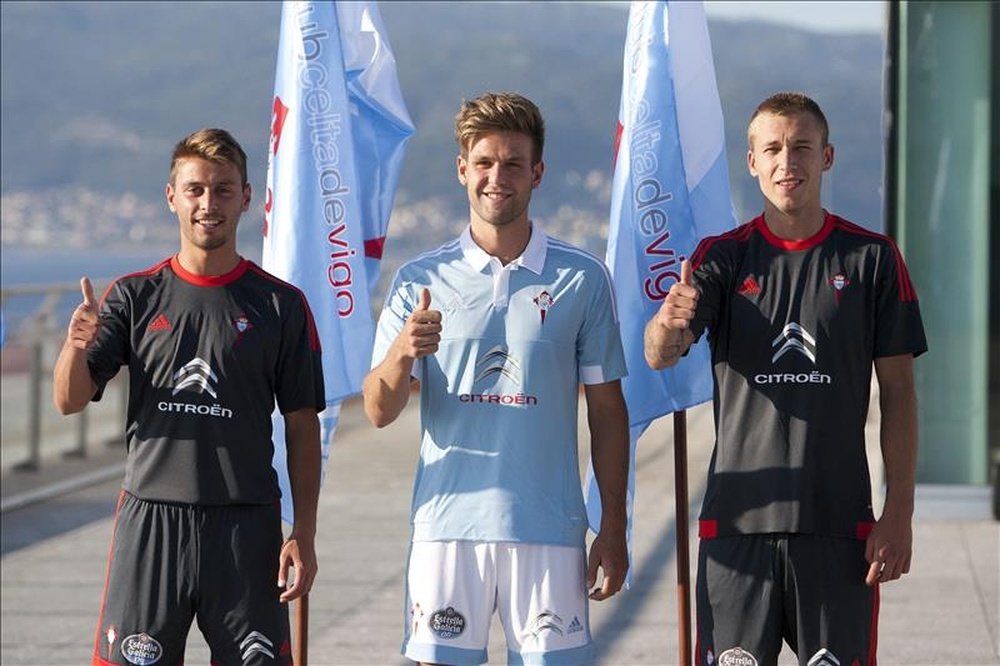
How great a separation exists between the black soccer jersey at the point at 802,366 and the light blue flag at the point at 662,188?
3.14 ft

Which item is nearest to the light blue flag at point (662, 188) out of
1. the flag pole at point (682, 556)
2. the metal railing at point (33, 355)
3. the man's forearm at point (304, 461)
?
the flag pole at point (682, 556)

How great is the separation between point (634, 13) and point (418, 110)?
557ft

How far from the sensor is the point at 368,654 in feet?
21.7

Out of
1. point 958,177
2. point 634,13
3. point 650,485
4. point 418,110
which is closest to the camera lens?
point 634,13

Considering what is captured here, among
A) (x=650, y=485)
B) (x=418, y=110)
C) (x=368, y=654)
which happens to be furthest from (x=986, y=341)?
(x=418, y=110)

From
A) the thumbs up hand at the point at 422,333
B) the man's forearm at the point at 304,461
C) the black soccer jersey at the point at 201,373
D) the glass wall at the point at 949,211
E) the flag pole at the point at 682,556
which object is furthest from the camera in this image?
the glass wall at the point at 949,211

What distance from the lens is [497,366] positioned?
379 cm

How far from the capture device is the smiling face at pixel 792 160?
12.5ft

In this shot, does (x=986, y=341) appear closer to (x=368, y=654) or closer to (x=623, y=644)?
(x=623, y=644)

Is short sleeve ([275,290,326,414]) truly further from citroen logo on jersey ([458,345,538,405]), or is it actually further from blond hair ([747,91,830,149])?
blond hair ([747,91,830,149])

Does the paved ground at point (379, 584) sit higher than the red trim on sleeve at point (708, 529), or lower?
lower

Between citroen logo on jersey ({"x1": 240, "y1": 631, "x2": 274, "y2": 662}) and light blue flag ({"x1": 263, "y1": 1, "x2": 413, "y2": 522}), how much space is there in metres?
1.11

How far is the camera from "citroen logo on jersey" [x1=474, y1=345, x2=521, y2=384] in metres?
3.79

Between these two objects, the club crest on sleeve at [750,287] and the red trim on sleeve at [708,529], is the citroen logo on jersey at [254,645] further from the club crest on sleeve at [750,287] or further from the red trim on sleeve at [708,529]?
the club crest on sleeve at [750,287]
